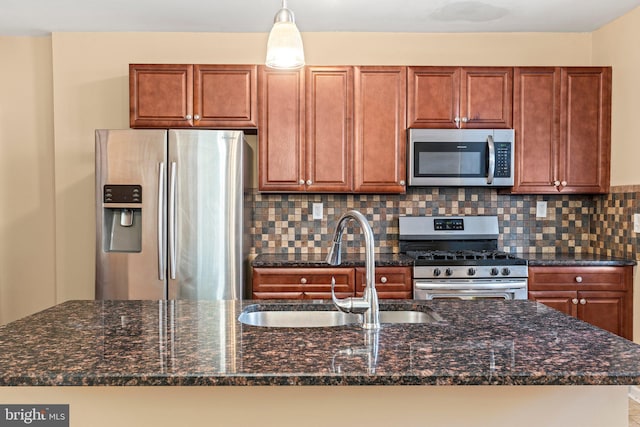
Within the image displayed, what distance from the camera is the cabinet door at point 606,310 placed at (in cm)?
A: 354

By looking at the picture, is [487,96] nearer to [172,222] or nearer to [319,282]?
[319,282]

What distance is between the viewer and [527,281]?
3.50m

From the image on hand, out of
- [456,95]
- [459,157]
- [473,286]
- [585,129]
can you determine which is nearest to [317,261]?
[473,286]

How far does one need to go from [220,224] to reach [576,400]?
244cm

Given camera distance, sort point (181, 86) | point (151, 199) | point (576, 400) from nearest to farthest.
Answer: point (576, 400)
point (151, 199)
point (181, 86)

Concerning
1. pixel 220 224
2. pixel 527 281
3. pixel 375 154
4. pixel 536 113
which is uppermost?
pixel 536 113

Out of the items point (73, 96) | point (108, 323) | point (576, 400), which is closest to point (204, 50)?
point (73, 96)

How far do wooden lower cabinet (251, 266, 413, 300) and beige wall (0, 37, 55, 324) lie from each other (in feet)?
6.11

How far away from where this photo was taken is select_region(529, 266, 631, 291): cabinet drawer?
3.52 m

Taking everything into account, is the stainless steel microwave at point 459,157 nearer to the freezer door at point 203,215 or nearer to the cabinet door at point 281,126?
the cabinet door at point 281,126

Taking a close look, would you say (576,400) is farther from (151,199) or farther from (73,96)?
(73,96)

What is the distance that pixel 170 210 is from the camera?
131 inches

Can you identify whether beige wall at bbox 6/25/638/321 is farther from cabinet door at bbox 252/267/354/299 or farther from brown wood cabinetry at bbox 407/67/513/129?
cabinet door at bbox 252/267/354/299

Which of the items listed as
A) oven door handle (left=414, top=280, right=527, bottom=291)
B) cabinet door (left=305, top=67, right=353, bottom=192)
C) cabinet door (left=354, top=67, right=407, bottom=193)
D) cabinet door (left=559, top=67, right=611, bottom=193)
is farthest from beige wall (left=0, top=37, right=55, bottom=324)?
cabinet door (left=559, top=67, right=611, bottom=193)
